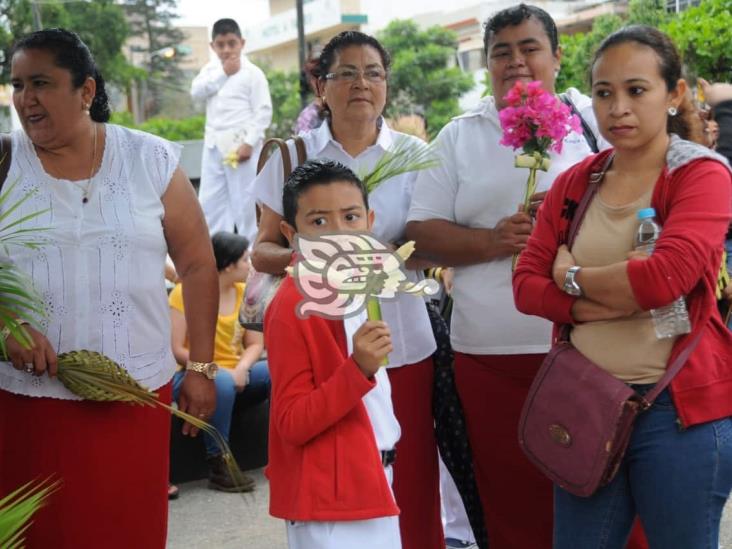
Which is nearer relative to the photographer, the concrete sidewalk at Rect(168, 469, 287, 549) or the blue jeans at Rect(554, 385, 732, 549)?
the blue jeans at Rect(554, 385, 732, 549)

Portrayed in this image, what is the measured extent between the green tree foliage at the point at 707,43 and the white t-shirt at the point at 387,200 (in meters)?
3.44

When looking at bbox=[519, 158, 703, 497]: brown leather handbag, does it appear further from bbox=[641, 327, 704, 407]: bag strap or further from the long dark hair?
the long dark hair

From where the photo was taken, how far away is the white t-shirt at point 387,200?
345cm

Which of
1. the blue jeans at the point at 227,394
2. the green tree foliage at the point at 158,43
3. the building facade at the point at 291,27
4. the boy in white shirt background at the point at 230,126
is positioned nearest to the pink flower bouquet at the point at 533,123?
the blue jeans at the point at 227,394

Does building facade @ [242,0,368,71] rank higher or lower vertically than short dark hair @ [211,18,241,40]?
higher

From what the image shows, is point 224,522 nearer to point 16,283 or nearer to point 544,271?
point 16,283

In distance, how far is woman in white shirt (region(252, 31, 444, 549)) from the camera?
136 inches

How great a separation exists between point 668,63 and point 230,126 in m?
7.15

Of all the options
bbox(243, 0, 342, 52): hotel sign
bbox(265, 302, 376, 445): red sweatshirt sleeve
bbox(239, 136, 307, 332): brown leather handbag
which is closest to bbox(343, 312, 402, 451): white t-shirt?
bbox(265, 302, 376, 445): red sweatshirt sleeve

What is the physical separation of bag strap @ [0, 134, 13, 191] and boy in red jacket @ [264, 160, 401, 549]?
0.93 meters

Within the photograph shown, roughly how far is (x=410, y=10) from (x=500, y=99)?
51.6 metres

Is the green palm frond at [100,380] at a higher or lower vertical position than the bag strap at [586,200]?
lower

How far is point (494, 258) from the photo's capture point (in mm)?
3457

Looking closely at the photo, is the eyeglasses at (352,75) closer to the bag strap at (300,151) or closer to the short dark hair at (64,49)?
the bag strap at (300,151)
